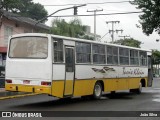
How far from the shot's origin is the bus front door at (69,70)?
17.6 m

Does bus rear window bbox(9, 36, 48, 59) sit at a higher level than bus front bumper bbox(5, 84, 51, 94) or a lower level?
higher

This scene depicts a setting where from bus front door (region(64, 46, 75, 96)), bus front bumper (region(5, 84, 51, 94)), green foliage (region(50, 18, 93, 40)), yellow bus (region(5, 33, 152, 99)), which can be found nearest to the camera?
bus front bumper (region(5, 84, 51, 94))

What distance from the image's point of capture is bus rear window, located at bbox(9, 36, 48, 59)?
16953 millimetres

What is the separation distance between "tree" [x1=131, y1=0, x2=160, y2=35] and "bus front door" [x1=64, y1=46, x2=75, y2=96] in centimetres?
896

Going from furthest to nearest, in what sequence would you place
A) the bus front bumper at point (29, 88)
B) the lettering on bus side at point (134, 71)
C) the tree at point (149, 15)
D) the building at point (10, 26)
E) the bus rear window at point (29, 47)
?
the building at point (10, 26), the tree at point (149, 15), the lettering on bus side at point (134, 71), the bus rear window at point (29, 47), the bus front bumper at point (29, 88)

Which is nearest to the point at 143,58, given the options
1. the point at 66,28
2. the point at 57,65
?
the point at 57,65

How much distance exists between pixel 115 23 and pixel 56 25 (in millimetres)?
27767

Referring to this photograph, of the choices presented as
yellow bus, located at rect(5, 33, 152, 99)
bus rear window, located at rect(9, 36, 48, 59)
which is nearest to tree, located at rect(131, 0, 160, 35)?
yellow bus, located at rect(5, 33, 152, 99)

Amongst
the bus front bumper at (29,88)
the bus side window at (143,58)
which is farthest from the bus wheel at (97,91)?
the bus side window at (143,58)

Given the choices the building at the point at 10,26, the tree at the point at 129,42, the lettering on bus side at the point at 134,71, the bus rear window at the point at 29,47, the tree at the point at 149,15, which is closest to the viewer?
the bus rear window at the point at 29,47

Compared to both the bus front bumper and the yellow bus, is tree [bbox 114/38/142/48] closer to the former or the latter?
the yellow bus

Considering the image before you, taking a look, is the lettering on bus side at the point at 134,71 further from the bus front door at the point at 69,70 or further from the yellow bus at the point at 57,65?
the bus front door at the point at 69,70

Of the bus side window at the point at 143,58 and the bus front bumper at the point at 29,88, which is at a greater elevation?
the bus side window at the point at 143,58

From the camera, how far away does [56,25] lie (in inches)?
2265
